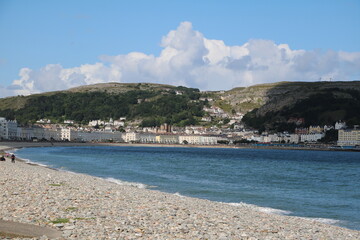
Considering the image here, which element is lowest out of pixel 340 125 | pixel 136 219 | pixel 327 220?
pixel 327 220

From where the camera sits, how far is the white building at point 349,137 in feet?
508

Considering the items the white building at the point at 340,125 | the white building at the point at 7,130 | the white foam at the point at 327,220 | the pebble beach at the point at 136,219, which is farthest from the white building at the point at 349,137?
the pebble beach at the point at 136,219

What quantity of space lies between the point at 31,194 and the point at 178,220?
570cm

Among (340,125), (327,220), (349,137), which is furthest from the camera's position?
(340,125)

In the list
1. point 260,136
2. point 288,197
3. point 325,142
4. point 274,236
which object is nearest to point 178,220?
point 274,236

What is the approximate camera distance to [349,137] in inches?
6216

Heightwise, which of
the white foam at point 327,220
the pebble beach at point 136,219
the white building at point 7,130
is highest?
the white building at point 7,130

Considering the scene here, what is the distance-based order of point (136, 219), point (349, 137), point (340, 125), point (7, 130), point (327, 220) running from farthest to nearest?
point (340, 125)
point (7, 130)
point (349, 137)
point (327, 220)
point (136, 219)

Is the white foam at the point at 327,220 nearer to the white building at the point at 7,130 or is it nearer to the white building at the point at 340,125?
the white building at the point at 7,130

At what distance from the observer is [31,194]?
16547 mm

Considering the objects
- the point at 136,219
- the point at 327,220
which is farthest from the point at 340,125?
the point at 136,219

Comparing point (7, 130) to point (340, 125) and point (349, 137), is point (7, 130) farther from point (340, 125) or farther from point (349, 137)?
point (340, 125)

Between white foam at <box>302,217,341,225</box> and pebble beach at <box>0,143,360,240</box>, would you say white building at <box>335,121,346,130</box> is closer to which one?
white foam at <box>302,217,341,225</box>

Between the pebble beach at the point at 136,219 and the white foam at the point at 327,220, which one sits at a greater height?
the pebble beach at the point at 136,219
